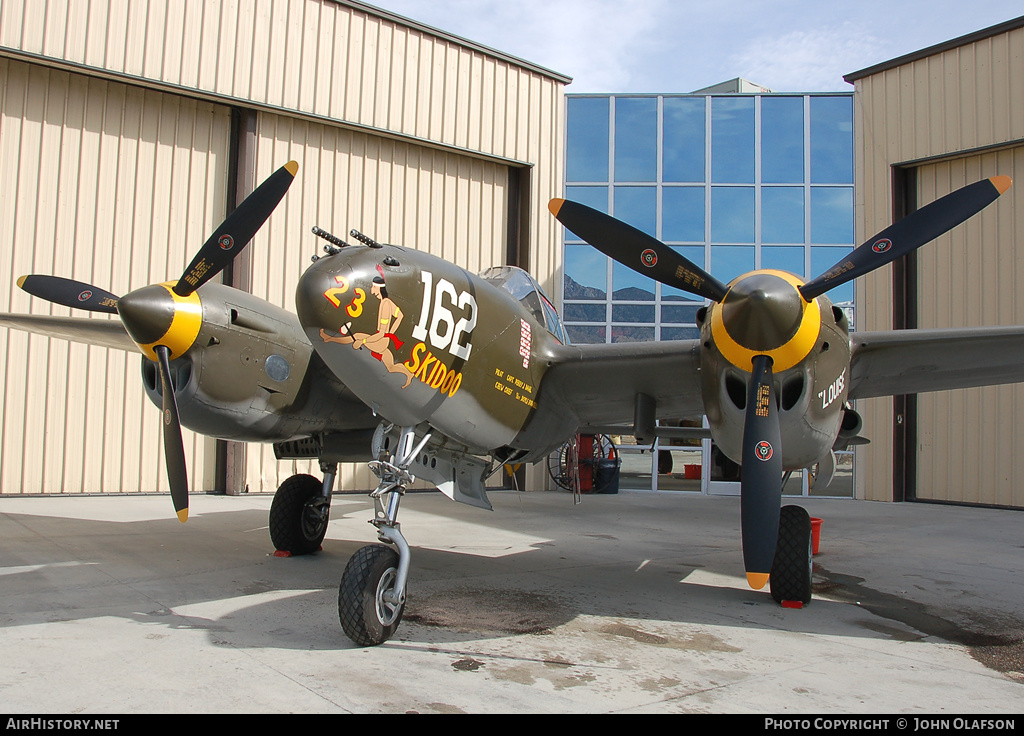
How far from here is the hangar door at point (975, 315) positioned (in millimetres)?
14406

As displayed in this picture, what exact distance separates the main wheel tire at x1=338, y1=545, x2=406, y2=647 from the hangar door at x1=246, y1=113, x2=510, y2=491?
9436mm

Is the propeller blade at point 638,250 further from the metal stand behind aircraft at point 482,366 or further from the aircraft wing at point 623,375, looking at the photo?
the aircraft wing at point 623,375

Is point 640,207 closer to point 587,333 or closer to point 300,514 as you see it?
point 587,333

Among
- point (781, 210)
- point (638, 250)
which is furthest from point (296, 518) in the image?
point (781, 210)

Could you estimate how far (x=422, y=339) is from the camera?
16.6 feet

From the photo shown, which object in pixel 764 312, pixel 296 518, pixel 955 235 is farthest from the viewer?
pixel 955 235

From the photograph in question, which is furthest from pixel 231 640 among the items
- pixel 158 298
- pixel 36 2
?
pixel 36 2

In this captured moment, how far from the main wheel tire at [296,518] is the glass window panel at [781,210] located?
13332 millimetres

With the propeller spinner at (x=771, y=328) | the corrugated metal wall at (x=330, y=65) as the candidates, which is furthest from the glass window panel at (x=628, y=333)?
the propeller spinner at (x=771, y=328)

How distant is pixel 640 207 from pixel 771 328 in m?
13.2

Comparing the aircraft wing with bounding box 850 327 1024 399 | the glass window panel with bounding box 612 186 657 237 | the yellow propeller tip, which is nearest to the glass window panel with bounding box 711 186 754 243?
the glass window panel with bounding box 612 186 657 237

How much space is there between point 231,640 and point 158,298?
2.78 meters

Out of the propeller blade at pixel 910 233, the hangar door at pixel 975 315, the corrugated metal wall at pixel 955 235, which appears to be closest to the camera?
the propeller blade at pixel 910 233

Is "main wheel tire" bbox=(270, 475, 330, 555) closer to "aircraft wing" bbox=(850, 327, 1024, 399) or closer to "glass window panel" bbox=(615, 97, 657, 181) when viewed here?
"aircraft wing" bbox=(850, 327, 1024, 399)
